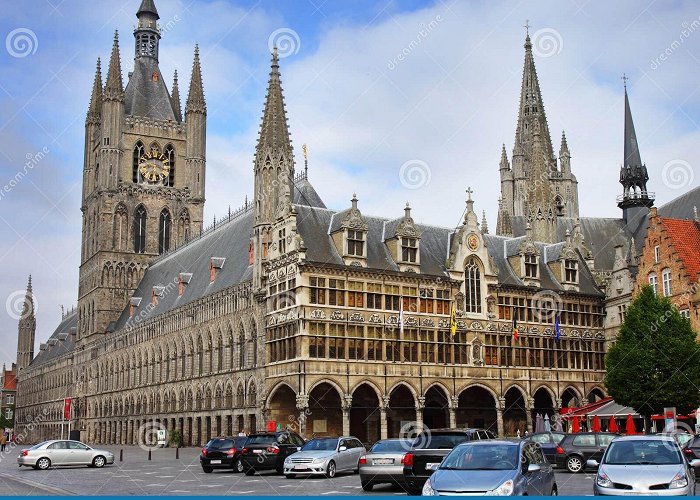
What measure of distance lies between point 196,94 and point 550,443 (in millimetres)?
75283

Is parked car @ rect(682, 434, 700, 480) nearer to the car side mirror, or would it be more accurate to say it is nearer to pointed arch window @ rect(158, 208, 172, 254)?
the car side mirror

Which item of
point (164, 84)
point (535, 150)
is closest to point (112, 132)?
point (164, 84)

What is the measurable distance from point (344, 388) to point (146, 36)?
2494 inches

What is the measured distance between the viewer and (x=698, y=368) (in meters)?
45.8

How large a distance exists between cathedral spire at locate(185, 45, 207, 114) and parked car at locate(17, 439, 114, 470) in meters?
66.3

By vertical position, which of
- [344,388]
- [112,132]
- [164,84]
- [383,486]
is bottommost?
[383,486]

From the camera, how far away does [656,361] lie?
46094 mm

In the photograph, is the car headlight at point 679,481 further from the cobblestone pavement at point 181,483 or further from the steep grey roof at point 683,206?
the steep grey roof at point 683,206

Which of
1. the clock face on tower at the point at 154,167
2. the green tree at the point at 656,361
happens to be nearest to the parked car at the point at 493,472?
the green tree at the point at 656,361

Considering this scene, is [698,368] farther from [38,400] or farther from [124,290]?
[38,400]

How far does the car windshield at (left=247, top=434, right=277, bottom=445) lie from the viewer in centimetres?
3203

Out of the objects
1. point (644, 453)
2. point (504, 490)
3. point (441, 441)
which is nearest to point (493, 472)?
point (504, 490)

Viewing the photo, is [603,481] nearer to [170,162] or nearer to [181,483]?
[181,483]

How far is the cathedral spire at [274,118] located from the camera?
5694 cm
